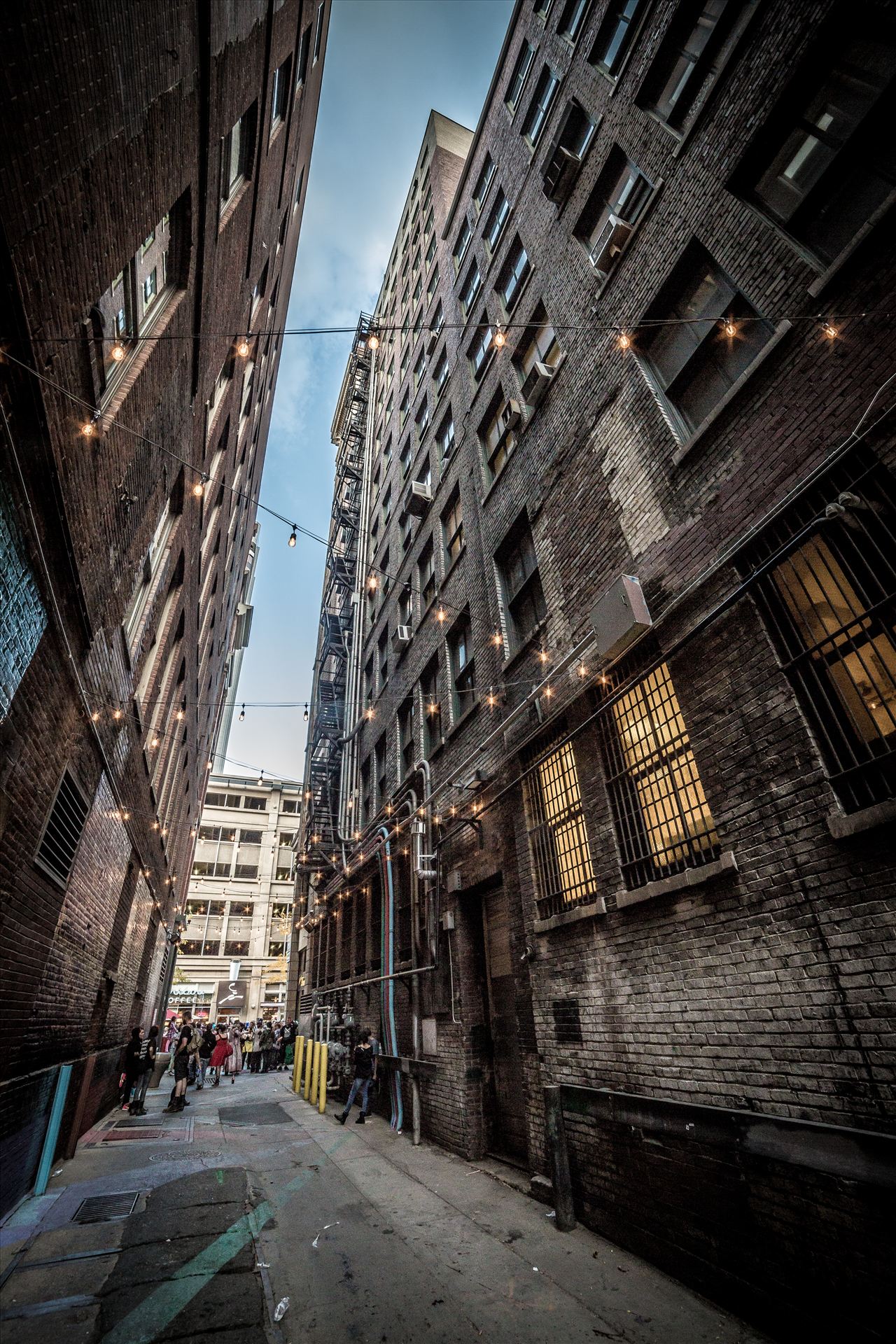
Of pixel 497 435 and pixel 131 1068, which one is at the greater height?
pixel 497 435

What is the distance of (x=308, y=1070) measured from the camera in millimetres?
14930

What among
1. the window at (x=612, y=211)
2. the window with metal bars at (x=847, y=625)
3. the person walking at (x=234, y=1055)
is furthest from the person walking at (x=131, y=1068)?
the window at (x=612, y=211)

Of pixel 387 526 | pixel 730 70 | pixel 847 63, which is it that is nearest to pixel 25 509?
pixel 847 63

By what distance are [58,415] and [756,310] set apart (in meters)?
6.56

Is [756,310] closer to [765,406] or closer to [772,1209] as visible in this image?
[765,406]

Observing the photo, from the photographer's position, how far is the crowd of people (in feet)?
47.3

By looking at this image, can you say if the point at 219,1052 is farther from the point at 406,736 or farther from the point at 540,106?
the point at 540,106

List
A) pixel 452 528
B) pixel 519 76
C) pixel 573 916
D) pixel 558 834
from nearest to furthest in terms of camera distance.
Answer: pixel 573 916, pixel 558 834, pixel 519 76, pixel 452 528

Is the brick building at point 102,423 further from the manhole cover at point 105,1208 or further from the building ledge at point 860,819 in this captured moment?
the building ledge at point 860,819

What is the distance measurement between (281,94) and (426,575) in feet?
35.3

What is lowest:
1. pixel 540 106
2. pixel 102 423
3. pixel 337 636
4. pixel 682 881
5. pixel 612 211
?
pixel 682 881

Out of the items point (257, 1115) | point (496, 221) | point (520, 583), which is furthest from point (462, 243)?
point (257, 1115)

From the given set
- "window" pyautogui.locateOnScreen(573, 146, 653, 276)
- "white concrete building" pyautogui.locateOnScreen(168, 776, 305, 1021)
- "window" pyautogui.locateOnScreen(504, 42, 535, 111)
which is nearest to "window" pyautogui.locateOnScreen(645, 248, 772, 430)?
"window" pyautogui.locateOnScreen(573, 146, 653, 276)

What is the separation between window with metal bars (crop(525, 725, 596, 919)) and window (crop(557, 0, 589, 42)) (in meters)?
13.4
